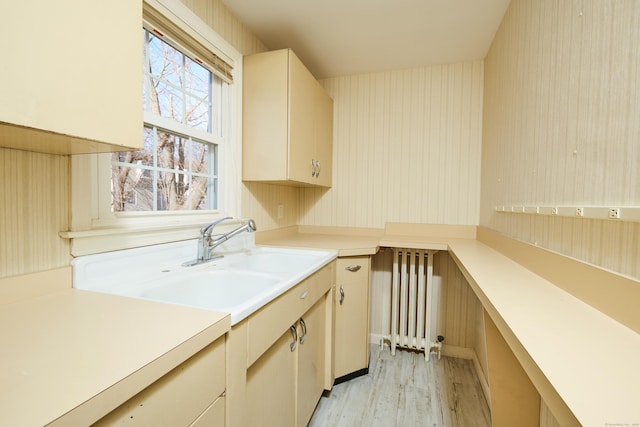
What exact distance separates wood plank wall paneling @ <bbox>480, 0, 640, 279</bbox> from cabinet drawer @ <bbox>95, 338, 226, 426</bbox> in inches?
40.6

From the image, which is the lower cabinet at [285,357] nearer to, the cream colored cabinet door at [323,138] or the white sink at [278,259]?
the white sink at [278,259]

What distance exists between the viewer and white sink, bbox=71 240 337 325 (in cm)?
98

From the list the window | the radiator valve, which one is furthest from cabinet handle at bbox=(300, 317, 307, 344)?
the radiator valve

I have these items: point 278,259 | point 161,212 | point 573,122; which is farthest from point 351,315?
point 573,122

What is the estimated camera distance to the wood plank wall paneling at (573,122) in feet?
2.37

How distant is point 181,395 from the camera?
2.05 ft

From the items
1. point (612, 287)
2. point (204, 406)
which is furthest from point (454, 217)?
A: point (204, 406)

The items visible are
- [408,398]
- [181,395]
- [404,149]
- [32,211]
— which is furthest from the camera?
[404,149]

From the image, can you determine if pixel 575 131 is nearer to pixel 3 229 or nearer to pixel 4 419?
pixel 4 419

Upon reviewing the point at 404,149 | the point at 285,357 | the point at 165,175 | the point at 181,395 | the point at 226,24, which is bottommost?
the point at 285,357

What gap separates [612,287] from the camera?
71cm

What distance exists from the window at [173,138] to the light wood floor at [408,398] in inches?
55.7

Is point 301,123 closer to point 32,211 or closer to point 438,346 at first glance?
point 32,211

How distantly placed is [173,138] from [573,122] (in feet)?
5.45
